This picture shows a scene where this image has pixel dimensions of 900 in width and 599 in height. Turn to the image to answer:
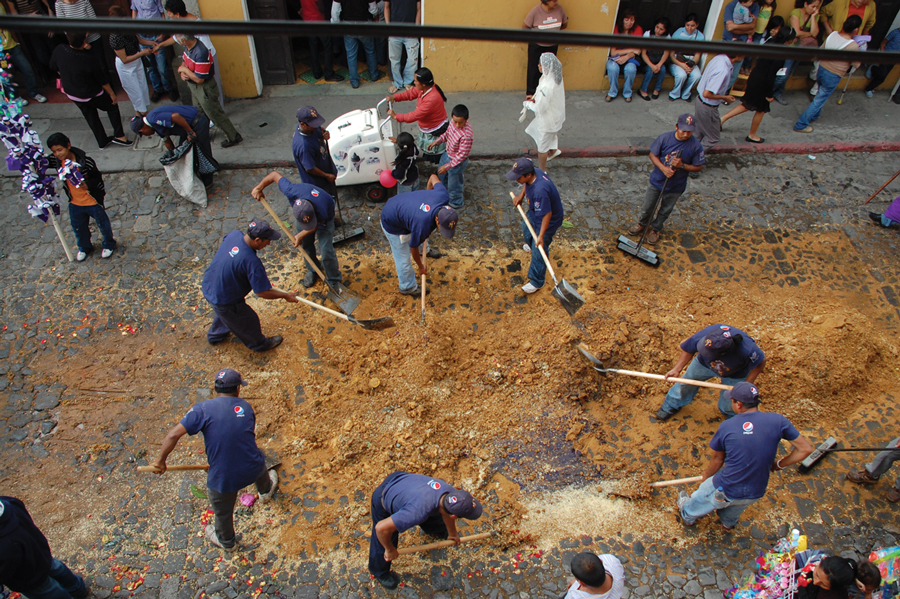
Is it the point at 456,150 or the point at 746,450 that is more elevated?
the point at 456,150

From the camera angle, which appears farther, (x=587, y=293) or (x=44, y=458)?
(x=587, y=293)

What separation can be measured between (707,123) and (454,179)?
4.33 metres

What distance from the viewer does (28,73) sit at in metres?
9.84

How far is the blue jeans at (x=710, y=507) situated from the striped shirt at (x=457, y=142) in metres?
5.05

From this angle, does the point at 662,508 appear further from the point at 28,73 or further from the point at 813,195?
the point at 28,73

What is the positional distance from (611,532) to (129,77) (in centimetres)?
972

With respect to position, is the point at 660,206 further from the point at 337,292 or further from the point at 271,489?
the point at 271,489

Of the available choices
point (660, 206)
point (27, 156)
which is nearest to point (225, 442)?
point (27, 156)

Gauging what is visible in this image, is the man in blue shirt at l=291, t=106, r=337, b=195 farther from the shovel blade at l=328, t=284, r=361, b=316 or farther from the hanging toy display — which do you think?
the hanging toy display

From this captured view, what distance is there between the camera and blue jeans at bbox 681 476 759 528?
16.7 ft

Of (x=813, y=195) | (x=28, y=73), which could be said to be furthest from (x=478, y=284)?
(x=28, y=73)

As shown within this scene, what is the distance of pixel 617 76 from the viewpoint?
10.6m

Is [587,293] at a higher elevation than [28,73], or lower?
lower

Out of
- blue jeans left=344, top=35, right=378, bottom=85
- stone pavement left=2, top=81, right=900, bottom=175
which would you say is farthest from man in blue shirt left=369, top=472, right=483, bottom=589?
blue jeans left=344, top=35, right=378, bottom=85
